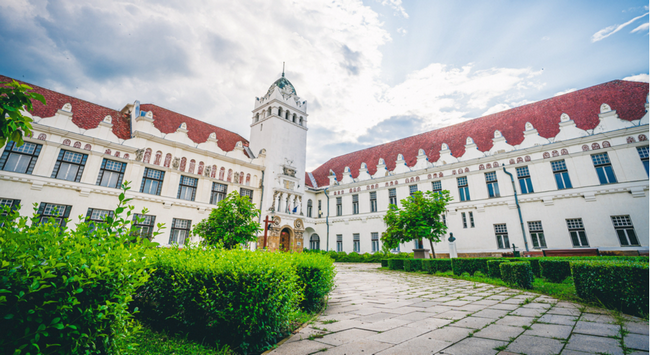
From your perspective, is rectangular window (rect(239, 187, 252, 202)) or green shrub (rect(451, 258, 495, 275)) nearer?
green shrub (rect(451, 258, 495, 275))

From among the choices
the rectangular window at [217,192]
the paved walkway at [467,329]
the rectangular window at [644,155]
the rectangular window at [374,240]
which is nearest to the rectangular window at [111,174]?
the rectangular window at [217,192]

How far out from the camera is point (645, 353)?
11.1ft

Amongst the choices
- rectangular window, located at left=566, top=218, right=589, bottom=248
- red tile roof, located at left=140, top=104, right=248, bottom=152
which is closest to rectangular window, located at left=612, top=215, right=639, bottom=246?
rectangular window, located at left=566, top=218, right=589, bottom=248

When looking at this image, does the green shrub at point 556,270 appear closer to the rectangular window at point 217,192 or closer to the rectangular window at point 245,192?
the rectangular window at point 245,192

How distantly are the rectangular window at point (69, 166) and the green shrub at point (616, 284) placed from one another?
24.4 m

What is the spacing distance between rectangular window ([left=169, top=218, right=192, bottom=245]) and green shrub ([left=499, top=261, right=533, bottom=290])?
19923 millimetres

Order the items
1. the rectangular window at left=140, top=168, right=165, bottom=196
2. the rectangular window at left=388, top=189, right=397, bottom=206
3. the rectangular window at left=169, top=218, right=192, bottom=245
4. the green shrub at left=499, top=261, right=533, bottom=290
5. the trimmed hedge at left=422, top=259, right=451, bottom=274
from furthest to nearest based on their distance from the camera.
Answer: the rectangular window at left=388, top=189, right=397, bottom=206 → the rectangular window at left=169, top=218, right=192, bottom=245 → the rectangular window at left=140, top=168, right=165, bottom=196 → the trimmed hedge at left=422, top=259, right=451, bottom=274 → the green shrub at left=499, top=261, right=533, bottom=290

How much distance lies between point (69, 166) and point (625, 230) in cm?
3539

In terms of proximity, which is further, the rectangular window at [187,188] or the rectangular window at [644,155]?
the rectangular window at [187,188]

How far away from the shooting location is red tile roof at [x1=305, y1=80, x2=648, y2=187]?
19.0m

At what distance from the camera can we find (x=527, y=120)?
73.4ft

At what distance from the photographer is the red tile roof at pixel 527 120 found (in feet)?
62.2

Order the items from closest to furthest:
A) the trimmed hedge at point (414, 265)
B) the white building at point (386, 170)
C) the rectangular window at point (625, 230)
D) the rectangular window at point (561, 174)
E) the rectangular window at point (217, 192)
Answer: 1. the trimmed hedge at point (414, 265)
2. the rectangular window at point (625, 230)
3. the white building at point (386, 170)
4. the rectangular window at point (561, 174)
5. the rectangular window at point (217, 192)

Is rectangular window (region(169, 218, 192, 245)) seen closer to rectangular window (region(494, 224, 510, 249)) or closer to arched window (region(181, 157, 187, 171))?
arched window (region(181, 157, 187, 171))
